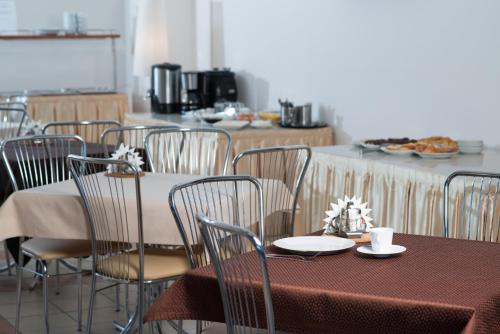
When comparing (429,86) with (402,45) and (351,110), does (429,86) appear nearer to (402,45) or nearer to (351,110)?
(402,45)

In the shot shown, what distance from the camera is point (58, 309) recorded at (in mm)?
3750

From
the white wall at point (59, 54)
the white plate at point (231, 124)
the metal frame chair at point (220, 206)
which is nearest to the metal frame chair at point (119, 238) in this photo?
the metal frame chair at point (220, 206)

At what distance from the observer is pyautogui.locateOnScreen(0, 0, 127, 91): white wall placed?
Answer: 7391mm

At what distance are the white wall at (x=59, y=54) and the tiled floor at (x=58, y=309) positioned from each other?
3.49 m

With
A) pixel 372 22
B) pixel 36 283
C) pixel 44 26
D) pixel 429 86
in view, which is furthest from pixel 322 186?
pixel 44 26

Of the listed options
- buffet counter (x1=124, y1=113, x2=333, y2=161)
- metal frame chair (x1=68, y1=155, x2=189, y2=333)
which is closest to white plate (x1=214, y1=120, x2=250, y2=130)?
buffet counter (x1=124, y1=113, x2=333, y2=161)

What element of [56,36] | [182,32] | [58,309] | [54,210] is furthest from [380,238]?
[56,36]

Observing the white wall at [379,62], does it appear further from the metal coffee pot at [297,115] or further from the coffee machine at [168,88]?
the coffee machine at [168,88]

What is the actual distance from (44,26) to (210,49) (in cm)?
198

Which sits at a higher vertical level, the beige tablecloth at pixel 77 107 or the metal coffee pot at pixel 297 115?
the metal coffee pot at pixel 297 115

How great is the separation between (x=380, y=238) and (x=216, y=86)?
11.9 ft

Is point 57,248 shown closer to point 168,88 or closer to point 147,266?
point 147,266

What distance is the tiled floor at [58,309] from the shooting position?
11.5ft

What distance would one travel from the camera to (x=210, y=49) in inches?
244
